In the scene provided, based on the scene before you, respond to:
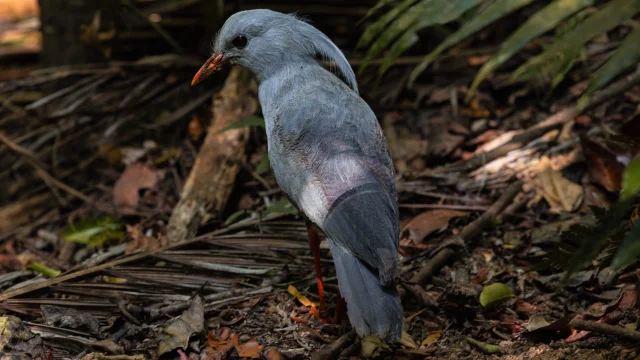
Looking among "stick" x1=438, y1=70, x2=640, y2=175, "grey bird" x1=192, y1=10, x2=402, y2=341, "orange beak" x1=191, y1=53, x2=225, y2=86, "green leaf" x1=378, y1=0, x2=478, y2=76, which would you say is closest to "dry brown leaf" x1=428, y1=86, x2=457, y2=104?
"stick" x1=438, y1=70, x2=640, y2=175

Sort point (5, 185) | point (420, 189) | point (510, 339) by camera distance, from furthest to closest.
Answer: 1. point (5, 185)
2. point (420, 189)
3. point (510, 339)

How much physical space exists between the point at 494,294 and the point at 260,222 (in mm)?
1332

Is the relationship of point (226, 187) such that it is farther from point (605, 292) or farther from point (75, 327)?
point (605, 292)

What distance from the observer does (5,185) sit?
17.7 ft

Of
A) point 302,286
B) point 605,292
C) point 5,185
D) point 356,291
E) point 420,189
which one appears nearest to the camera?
point 356,291

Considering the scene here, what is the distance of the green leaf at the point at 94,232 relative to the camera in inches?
169

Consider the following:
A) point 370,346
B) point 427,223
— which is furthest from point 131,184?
point 370,346

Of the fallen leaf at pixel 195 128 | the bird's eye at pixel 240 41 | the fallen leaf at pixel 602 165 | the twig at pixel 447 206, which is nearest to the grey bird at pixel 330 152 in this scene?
the bird's eye at pixel 240 41

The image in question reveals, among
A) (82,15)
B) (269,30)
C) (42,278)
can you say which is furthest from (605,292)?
(82,15)

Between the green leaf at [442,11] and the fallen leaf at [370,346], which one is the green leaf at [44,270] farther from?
the green leaf at [442,11]

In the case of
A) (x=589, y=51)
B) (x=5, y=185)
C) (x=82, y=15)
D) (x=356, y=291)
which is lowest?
(x=5, y=185)

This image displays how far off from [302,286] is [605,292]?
141 centimetres

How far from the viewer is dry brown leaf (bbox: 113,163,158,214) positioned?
4676 mm

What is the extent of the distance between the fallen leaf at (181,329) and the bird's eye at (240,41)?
136cm
